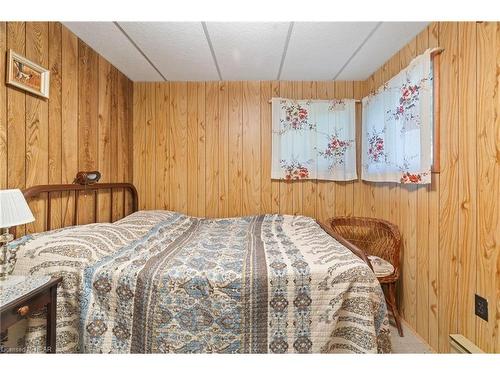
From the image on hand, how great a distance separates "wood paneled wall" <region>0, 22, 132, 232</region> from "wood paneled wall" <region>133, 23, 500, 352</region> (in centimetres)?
49

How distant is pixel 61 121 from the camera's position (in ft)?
6.46

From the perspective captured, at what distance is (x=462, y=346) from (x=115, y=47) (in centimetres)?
317

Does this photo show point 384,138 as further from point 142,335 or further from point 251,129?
point 142,335

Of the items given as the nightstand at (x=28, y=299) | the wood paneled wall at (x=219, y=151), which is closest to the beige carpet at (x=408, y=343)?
the wood paneled wall at (x=219, y=151)

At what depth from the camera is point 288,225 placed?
2.48m

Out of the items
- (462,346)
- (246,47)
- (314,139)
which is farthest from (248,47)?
(462,346)

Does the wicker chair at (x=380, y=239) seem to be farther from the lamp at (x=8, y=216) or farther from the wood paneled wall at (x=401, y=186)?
the lamp at (x=8, y=216)

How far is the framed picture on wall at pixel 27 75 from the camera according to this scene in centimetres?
151

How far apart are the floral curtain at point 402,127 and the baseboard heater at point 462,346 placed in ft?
3.11

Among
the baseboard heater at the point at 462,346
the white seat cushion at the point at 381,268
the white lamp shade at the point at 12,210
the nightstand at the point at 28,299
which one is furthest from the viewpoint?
the white seat cushion at the point at 381,268

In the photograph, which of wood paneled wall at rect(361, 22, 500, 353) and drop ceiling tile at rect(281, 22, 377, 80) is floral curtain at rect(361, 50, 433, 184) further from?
drop ceiling tile at rect(281, 22, 377, 80)

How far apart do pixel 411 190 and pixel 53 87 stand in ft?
9.02

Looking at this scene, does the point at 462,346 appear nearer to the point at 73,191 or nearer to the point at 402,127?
the point at 402,127
